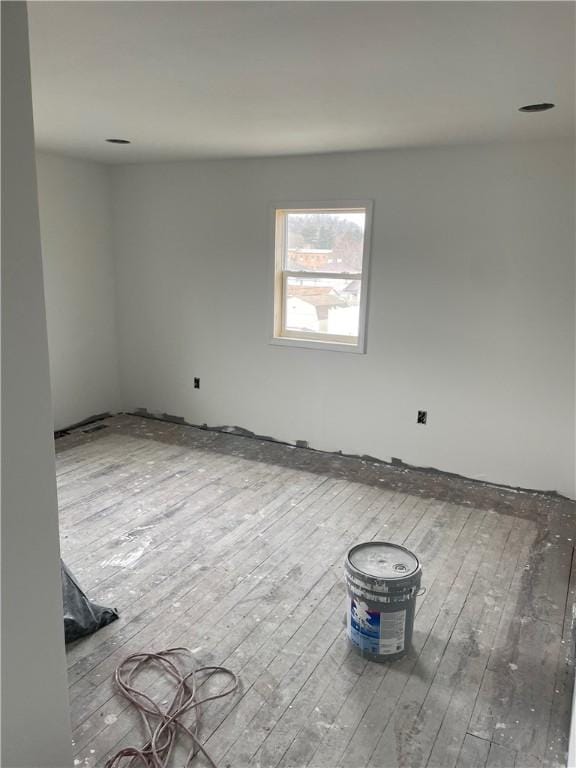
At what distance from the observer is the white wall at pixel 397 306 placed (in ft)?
13.0

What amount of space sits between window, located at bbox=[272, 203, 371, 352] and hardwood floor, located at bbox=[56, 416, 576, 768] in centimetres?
108

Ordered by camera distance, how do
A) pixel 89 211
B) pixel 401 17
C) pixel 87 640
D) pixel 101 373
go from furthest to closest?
pixel 101 373 < pixel 89 211 < pixel 87 640 < pixel 401 17

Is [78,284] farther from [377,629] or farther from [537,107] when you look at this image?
[377,629]

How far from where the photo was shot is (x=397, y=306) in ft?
14.7

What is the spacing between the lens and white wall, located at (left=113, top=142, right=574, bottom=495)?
3.97 m

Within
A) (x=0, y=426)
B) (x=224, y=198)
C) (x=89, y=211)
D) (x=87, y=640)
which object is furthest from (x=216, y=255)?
(x=0, y=426)

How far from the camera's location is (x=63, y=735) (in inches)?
65.4

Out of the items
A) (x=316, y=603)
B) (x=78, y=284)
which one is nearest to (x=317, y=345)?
(x=78, y=284)

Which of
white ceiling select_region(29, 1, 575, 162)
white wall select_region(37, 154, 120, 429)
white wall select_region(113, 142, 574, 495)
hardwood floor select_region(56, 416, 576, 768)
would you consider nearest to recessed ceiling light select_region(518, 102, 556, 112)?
white ceiling select_region(29, 1, 575, 162)

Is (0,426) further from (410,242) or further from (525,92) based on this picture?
(410,242)

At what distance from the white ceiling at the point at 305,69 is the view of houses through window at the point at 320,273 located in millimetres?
922

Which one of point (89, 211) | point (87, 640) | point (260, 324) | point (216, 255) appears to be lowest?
point (87, 640)

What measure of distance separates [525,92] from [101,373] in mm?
4502

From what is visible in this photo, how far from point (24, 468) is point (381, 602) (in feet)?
5.14
